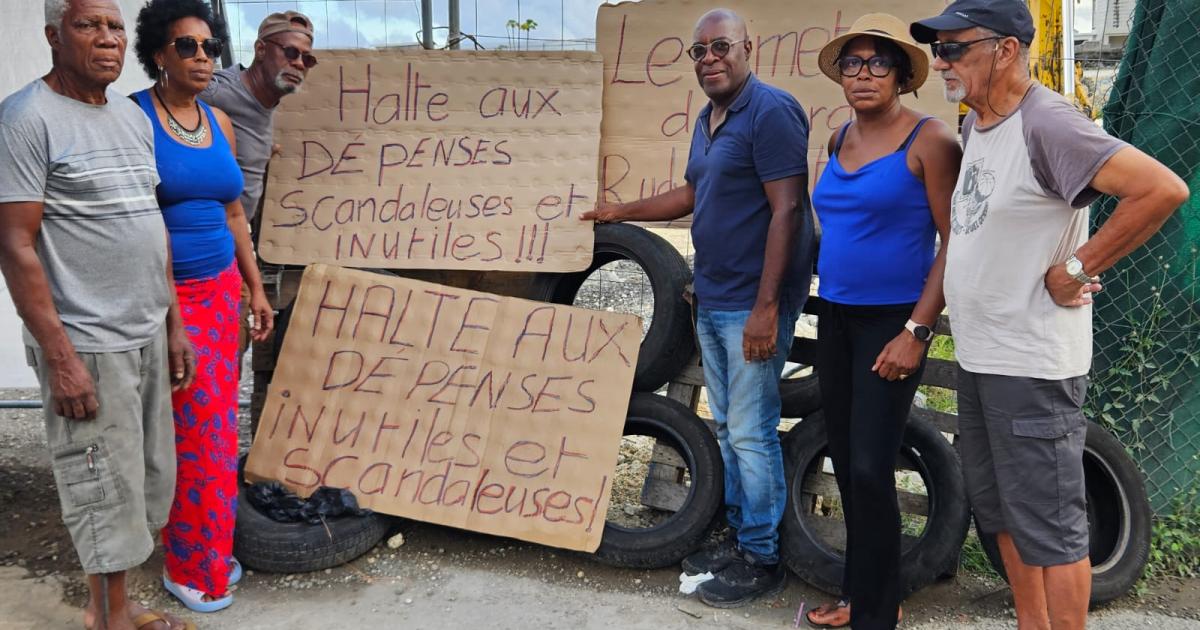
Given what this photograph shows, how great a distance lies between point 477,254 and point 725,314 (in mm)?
1325

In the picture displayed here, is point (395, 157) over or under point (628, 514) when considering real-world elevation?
over

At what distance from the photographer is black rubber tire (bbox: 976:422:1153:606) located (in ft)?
11.5

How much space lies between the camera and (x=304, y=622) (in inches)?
134

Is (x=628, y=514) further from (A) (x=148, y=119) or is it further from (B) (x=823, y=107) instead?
(A) (x=148, y=119)

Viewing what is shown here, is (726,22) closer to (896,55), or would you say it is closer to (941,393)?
(896,55)

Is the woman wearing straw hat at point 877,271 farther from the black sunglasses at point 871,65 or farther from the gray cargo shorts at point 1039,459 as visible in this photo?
the gray cargo shorts at point 1039,459

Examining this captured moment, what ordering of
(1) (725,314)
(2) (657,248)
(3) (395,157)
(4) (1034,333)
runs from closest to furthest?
1. (4) (1034,333)
2. (1) (725,314)
3. (2) (657,248)
4. (3) (395,157)

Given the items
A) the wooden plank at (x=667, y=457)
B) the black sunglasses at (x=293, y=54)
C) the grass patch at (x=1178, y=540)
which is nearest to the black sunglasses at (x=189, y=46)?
the black sunglasses at (x=293, y=54)

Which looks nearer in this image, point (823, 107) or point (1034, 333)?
point (1034, 333)

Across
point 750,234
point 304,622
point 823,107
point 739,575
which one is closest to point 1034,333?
point 750,234

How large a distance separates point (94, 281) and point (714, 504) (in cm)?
243

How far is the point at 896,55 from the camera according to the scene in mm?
2852

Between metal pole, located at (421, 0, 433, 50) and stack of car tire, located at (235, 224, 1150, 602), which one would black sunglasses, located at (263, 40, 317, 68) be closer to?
stack of car tire, located at (235, 224, 1150, 602)

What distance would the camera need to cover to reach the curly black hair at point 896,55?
2.83 meters
